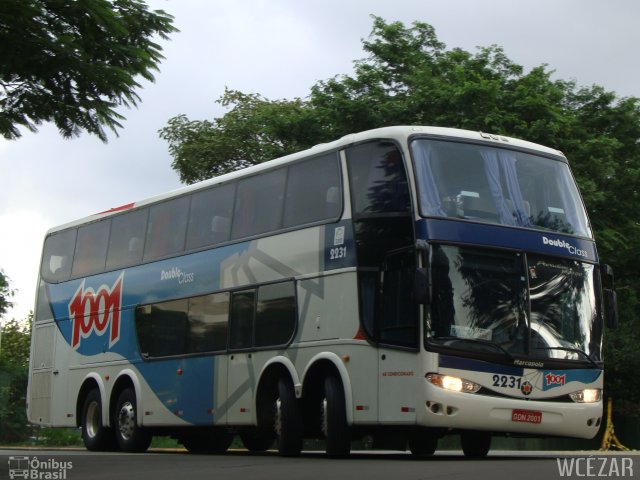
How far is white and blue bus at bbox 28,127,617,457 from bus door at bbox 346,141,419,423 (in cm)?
2

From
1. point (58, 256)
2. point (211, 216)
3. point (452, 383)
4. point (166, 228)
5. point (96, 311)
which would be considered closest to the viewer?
point (452, 383)

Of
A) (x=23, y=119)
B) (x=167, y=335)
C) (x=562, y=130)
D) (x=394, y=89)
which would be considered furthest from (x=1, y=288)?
(x=23, y=119)

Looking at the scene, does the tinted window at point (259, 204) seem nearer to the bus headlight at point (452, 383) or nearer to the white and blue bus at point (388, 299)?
the white and blue bus at point (388, 299)

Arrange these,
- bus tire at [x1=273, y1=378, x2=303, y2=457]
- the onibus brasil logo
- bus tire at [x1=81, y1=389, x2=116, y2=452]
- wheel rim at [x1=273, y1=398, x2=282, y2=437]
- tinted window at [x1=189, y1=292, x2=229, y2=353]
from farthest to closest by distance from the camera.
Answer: bus tire at [x1=81, y1=389, x2=116, y2=452] → the onibus brasil logo → tinted window at [x1=189, y1=292, x2=229, y2=353] → wheel rim at [x1=273, y1=398, x2=282, y2=437] → bus tire at [x1=273, y1=378, x2=303, y2=457]

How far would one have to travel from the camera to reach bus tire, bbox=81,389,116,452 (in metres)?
22.0

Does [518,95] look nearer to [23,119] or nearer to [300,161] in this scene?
[300,161]

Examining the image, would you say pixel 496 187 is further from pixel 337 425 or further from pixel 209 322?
pixel 209 322

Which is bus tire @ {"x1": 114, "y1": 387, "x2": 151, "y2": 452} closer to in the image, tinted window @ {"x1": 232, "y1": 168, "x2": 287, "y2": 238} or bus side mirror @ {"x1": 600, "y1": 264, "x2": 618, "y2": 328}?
tinted window @ {"x1": 232, "y1": 168, "x2": 287, "y2": 238}

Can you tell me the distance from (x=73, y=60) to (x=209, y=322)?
6.60m

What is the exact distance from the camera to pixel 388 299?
Result: 1493 cm

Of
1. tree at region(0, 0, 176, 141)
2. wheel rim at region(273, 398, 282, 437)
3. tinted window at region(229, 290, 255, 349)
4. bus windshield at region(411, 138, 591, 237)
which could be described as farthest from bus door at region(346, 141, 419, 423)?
tree at region(0, 0, 176, 141)

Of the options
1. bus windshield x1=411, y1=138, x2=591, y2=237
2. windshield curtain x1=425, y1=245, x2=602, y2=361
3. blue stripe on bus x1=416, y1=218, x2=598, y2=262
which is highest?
bus windshield x1=411, y1=138, x2=591, y2=237

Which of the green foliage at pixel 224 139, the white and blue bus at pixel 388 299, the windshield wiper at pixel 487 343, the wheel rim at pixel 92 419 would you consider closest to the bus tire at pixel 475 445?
the white and blue bus at pixel 388 299

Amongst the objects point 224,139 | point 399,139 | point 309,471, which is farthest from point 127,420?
point 224,139
